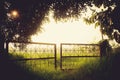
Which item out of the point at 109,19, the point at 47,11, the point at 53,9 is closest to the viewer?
the point at 109,19

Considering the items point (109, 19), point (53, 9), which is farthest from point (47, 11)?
point (109, 19)

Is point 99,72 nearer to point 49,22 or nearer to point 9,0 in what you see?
point 9,0

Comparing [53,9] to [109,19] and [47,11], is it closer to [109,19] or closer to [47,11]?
[47,11]

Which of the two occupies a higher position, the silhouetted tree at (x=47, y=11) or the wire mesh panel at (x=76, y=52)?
the silhouetted tree at (x=47, y=11)

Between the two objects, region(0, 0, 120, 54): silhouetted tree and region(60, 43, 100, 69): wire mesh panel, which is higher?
region(0, 0, 120, 54): silhouetted tree

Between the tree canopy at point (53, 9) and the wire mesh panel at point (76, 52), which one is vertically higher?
the tree canopy at point (53, 9)

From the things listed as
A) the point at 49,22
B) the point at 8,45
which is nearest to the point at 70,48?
the point at 8,45

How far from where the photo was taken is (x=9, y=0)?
46.5 ft

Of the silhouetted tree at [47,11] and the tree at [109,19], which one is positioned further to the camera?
the silhouetted tree at [47,11]

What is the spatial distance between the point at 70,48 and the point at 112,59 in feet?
15.3

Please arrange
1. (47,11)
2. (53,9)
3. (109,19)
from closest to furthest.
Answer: (109,19) < (53,9) < (47,11)

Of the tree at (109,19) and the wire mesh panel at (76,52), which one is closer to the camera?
the tree at (109,19)

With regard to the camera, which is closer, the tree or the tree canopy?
the tree

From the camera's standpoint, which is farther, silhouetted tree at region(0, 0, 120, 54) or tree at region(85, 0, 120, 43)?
silhouetted tree at region(0, 0, 120, 54)
